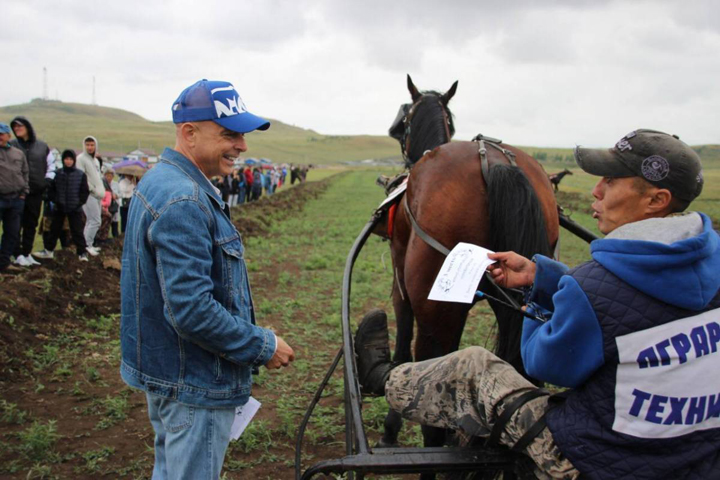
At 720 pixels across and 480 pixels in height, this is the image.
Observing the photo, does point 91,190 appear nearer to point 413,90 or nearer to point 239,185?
point 413,90

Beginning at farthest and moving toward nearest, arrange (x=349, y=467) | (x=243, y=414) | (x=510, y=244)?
(x=510, y=244) → (x=243, y=414) → (x=349, y=467)

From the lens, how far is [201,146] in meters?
2.05

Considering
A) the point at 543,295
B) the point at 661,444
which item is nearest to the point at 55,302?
the point at 543,295

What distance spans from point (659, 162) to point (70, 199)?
8431 millimetres

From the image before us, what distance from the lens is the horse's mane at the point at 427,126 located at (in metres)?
4.57

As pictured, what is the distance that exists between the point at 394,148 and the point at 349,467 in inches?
5880

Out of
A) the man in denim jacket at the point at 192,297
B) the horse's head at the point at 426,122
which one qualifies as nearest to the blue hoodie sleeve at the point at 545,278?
the man in denim jacket at the point at 192,297

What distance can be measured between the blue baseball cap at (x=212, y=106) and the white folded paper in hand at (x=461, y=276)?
95cm

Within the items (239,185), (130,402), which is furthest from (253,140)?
(130,402)

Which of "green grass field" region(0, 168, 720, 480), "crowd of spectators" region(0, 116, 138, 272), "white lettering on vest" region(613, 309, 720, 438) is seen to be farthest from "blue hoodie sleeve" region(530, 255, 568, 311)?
"crowd of spectators" region(0, 116, 138, 272)

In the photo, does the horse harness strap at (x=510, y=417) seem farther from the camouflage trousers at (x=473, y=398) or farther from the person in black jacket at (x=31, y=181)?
the person in black jacket at (x=31, y=181)

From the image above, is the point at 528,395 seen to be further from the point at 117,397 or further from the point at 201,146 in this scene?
the point at 117,397

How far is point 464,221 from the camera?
3141 mm

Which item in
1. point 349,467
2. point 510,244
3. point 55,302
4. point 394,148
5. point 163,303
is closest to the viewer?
point 349,467
